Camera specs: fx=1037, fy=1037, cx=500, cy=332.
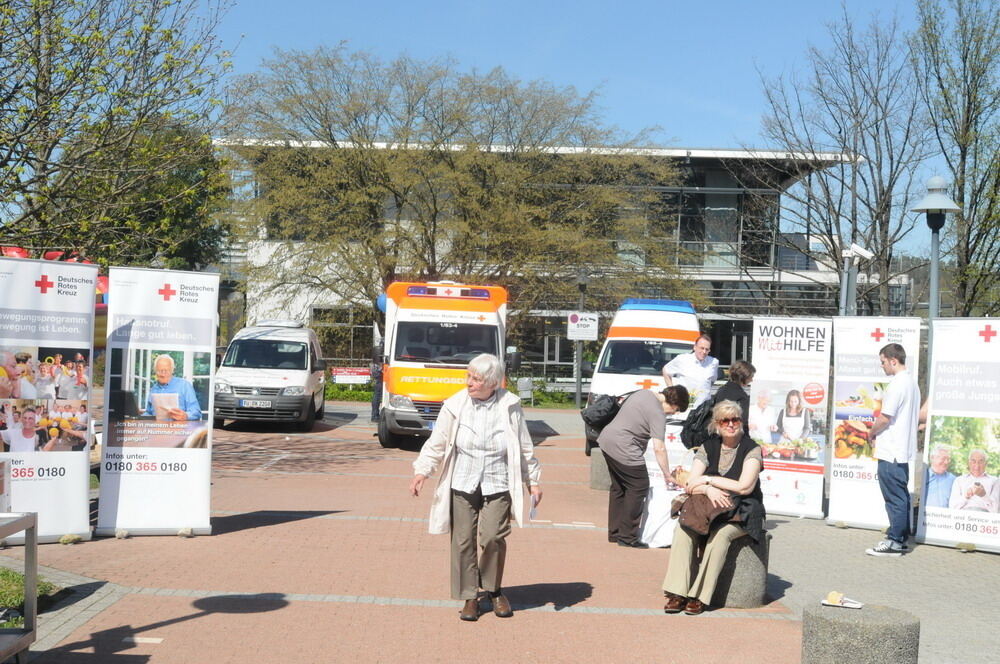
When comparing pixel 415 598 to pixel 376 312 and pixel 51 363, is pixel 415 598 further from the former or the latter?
pixel 376 312

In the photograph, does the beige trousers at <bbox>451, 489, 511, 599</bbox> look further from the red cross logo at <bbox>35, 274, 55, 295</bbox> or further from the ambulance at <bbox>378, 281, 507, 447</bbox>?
the ambulance at <bbox>378, 281, 507, 447</bbox>

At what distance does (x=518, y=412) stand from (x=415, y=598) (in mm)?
1586

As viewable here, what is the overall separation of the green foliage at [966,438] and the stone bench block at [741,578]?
12.4ft

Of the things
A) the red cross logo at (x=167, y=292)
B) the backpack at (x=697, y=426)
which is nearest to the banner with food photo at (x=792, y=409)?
the backpack at (x=697, y=426)

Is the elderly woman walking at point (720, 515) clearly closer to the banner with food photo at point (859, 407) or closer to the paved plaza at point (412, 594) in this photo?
the paved plaza at point (412, 594)

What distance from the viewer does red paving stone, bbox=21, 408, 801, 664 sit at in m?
6.19

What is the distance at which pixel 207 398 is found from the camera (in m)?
9.66

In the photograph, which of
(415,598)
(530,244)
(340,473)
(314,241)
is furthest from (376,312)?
(415,598)

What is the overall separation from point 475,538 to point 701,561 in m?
1.71

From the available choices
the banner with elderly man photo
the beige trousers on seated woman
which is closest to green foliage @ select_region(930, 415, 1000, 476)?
the beige trousers on seated woman

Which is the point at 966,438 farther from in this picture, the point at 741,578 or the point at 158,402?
the point at 158,402

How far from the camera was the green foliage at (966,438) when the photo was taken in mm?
10109

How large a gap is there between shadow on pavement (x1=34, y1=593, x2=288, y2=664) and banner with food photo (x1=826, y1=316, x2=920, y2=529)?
6.61 meters

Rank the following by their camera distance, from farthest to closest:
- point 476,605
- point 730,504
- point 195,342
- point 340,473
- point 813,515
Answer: point 340,473 < point 813,515 < point 195,342 < point 730,504 < point 476,605
